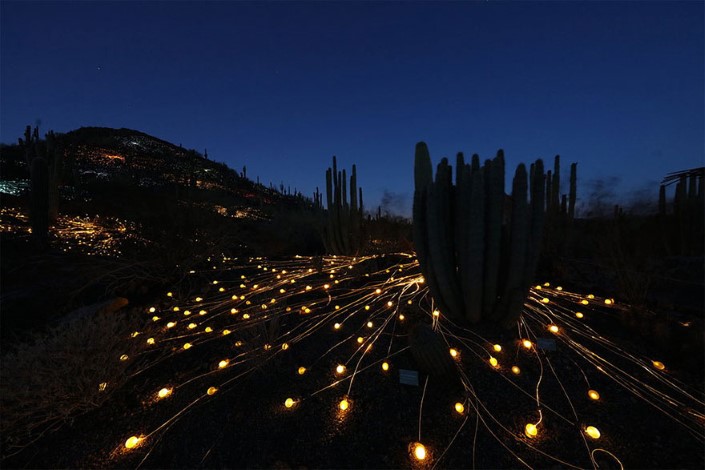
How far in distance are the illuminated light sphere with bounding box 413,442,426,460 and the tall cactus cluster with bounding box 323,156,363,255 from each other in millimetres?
5010

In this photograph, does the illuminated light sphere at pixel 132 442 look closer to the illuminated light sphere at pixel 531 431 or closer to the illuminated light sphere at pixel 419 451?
the illuminated light sphere at pixel 419 451

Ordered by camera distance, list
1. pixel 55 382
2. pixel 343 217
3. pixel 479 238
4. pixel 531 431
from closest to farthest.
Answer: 1. pixel 531 431
2. pixel 55 382
3. pixel 479 238
4. pixel 343 217

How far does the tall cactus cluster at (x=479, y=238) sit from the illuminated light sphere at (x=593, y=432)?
901mm

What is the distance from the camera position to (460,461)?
4.72ft

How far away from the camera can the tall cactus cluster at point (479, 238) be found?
2.21 m

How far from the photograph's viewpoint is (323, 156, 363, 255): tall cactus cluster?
20.8ft

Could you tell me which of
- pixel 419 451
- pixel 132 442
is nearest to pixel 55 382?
pixel 132 442

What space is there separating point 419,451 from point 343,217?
17.3 ft

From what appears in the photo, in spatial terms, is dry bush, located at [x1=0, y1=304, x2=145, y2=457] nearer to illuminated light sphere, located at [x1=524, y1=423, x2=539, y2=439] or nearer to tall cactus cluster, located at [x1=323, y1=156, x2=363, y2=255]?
illuminated light sphere, located at [x1=524, y1=423, x2=539, y2=439]

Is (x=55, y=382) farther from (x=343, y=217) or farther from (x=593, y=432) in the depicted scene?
(x=343, y=217)

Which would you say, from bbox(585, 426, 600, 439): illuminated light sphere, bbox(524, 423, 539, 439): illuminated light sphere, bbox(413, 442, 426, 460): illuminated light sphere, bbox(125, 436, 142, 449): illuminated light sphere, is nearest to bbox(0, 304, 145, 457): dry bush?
bbox(125, 436, 142, 449): illuminated light sphere

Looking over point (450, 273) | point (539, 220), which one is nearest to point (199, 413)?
point (450, 273)

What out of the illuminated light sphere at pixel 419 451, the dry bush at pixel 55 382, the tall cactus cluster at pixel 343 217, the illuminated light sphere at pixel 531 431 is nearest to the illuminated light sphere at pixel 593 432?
the illuminated light sphere at pixel 531 431

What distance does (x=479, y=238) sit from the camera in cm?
221
